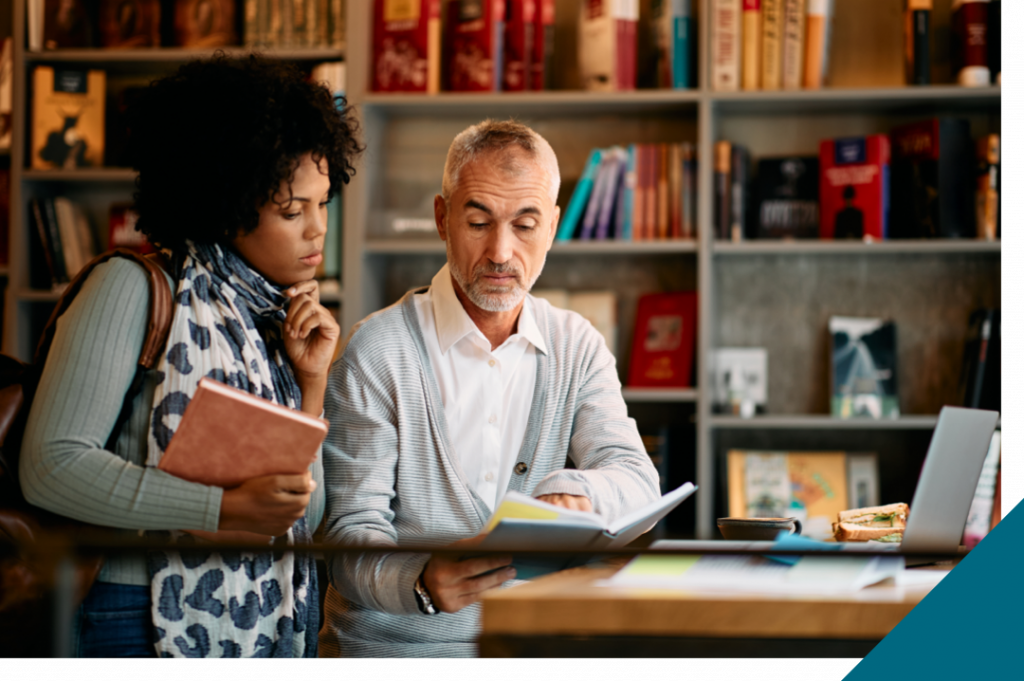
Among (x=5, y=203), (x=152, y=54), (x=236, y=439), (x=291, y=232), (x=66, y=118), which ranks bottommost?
(x=236, y=439)

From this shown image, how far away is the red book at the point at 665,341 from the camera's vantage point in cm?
302

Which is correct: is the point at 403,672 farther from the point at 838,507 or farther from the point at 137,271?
the point at 838,507

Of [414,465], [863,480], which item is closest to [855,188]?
[863,480]

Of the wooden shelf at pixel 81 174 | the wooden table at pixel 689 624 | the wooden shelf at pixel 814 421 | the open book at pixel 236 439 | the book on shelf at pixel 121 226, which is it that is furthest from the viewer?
the book on shelf at pixel 121 226

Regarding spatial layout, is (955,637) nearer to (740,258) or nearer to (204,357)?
(204,357)

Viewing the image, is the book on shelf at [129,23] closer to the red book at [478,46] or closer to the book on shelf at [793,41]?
the red book at [478,46]

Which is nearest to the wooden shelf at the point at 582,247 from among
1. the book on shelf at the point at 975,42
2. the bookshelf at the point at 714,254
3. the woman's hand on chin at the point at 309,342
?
the bookshelf at the point at 714,254

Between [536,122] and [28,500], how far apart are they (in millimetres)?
2431

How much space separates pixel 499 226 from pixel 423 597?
622mm

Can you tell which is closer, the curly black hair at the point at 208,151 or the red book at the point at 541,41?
the curly black hair at the point at 208,151

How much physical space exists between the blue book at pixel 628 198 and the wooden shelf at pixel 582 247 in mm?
55

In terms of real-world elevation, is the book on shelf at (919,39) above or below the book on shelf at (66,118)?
above

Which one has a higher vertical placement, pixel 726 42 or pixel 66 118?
pixel 726 42

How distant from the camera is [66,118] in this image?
10.4 ft
